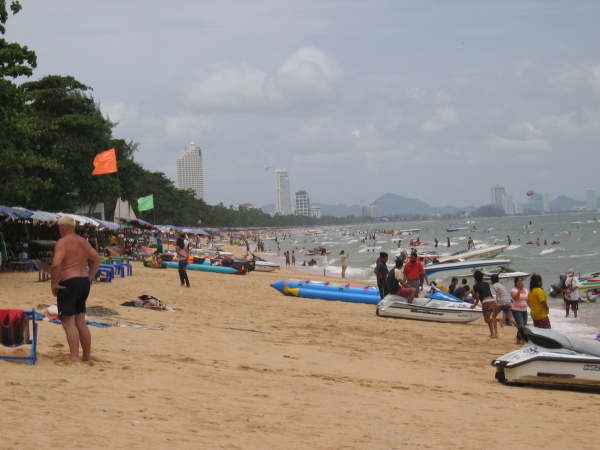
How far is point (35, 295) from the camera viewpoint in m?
12.6

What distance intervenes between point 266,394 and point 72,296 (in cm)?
222

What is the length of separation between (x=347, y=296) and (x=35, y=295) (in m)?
8.76

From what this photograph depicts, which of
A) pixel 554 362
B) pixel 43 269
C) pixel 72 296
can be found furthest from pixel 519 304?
pixel 43 269

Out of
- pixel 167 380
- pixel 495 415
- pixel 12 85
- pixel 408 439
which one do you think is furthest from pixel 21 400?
pixel 12 85

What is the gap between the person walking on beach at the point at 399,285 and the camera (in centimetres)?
1468

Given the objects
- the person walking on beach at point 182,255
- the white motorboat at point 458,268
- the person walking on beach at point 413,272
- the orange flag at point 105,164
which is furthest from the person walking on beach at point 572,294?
the orange flag at point 105,164

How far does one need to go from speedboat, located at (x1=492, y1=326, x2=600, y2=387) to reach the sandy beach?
0.53 ft

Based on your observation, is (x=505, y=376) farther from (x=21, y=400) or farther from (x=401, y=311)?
(x=401, y=311)

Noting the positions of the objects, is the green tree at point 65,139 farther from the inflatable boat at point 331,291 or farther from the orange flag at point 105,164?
the inflatable boat at point 331,291

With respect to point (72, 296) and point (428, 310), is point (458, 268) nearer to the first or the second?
point (428, 310)

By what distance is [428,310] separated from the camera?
14977 millimetres

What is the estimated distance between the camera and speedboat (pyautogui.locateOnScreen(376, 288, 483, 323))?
14.9 meters

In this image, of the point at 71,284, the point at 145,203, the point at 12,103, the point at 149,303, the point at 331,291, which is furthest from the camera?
the point at 145,203

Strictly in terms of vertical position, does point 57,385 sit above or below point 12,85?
below
